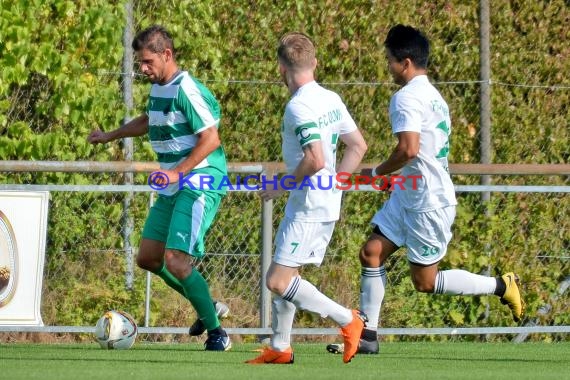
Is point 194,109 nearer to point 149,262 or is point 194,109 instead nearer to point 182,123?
point 182,123

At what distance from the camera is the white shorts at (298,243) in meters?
7.29

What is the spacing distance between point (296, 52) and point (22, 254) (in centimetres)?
296

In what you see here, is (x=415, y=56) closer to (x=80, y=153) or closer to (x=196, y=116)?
(x=196, y=116)

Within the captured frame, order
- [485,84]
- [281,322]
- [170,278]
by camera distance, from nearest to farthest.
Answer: [281,322] < [170,278] < [485,84]

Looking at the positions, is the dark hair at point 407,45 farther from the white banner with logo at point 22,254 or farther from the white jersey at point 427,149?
the white banner with logo at point 22,254

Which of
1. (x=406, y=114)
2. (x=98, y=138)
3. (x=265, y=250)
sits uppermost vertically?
(x=406, y=114)

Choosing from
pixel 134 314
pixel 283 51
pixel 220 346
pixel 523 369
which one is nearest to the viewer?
pixel 283 51

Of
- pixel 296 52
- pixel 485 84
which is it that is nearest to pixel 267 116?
pixel 485 84

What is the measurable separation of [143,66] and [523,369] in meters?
2.87

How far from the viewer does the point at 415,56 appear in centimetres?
820

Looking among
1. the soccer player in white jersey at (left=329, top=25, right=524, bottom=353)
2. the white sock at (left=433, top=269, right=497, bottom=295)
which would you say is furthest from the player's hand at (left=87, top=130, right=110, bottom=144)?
the white sock at (left=433, top=269, right=497, bottom=295)

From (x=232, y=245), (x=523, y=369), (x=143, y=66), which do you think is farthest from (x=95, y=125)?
(x=523, y=369)

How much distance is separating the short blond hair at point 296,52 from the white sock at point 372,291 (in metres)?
1.79

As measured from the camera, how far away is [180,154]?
8.38 metres
